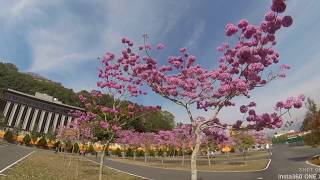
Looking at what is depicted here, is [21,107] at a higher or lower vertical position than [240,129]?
higher

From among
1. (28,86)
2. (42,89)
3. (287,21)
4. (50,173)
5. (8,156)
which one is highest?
(42,89)

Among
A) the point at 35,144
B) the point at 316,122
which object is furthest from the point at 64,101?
the point at 316,122

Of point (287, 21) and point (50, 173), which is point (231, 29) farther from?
point (50, 173)

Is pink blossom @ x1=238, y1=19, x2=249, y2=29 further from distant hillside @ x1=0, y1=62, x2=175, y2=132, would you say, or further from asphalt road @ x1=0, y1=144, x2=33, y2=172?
distant hillside @ x1=0, y1=62, x2=175, y2=132

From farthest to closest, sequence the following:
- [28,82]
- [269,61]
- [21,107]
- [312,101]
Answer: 1. [28,82]
2. [21,107]
3. [312,101]
4. [269,61]

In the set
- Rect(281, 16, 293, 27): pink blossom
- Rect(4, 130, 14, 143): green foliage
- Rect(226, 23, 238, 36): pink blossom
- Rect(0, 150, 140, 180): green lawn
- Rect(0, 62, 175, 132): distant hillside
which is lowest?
Rect(0, 150, 140, 180): green lawn

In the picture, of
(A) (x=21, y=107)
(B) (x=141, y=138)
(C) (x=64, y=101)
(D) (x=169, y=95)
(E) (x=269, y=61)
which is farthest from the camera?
(C) (x=64, y=101)

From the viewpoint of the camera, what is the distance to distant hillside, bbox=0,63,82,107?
388 feet

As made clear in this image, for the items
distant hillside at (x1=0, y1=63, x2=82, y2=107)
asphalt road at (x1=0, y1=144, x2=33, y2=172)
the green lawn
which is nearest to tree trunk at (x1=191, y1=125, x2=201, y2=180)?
the green lawn

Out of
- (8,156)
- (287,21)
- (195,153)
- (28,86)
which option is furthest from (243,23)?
(28,86)

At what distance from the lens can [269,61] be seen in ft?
35.5

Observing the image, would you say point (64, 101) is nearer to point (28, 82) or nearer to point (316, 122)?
point (28, 82)

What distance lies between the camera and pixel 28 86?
12531 cm

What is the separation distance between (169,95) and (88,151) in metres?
70.1
